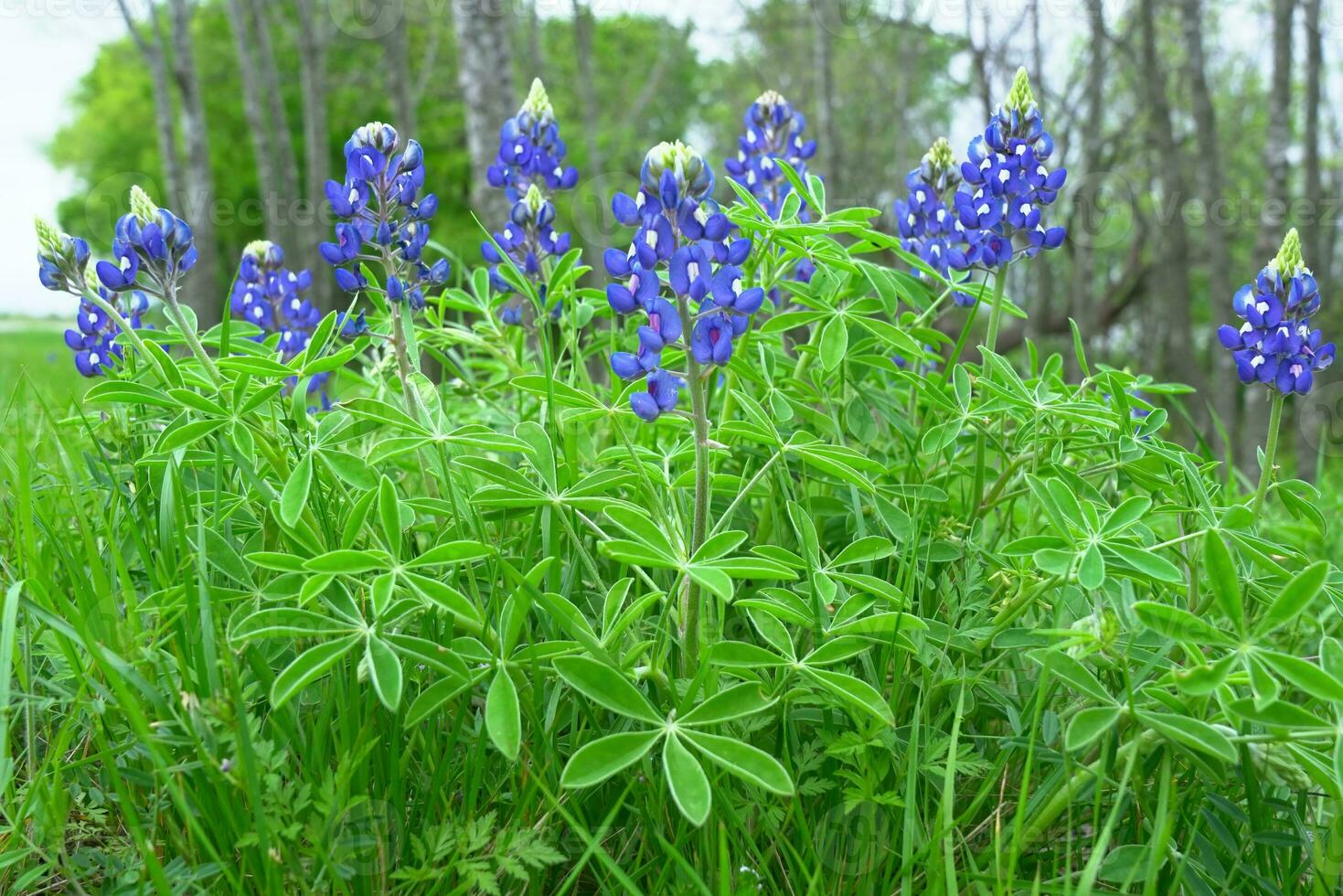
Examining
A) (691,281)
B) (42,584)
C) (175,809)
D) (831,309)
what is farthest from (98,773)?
(831,309)

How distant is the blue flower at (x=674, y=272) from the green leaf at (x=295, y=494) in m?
0.60

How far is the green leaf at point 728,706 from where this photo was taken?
1.64 m

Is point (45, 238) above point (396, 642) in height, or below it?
above

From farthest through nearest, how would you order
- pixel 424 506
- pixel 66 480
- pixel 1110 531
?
pixel 66 480 → pixel 424 506 → pixel 1110 531

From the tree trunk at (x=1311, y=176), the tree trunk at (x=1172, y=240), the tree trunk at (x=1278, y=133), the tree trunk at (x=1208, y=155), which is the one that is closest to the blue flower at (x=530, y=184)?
the tree trunk at (x=1278, y=133)

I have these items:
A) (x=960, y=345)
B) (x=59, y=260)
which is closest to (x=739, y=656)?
(x=960, y=345)

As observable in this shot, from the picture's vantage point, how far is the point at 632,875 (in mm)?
1735

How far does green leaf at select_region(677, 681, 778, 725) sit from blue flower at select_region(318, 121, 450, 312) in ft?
4.02

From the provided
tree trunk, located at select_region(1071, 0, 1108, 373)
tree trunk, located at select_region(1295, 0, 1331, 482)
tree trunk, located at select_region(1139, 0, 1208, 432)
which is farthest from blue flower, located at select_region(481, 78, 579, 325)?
tree trunk, located at select_region(1071, 0, 1108, 373)

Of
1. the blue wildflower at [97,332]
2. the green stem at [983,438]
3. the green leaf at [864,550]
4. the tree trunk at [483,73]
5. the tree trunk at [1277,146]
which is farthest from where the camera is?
the tree trunk at [1277,146]

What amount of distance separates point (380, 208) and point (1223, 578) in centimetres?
194

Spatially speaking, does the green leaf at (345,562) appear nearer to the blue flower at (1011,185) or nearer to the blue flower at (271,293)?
the blue flower at (1011,185)

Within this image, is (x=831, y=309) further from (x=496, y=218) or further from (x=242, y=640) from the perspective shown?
(x=496, y=218)

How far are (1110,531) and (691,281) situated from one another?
96 cm
